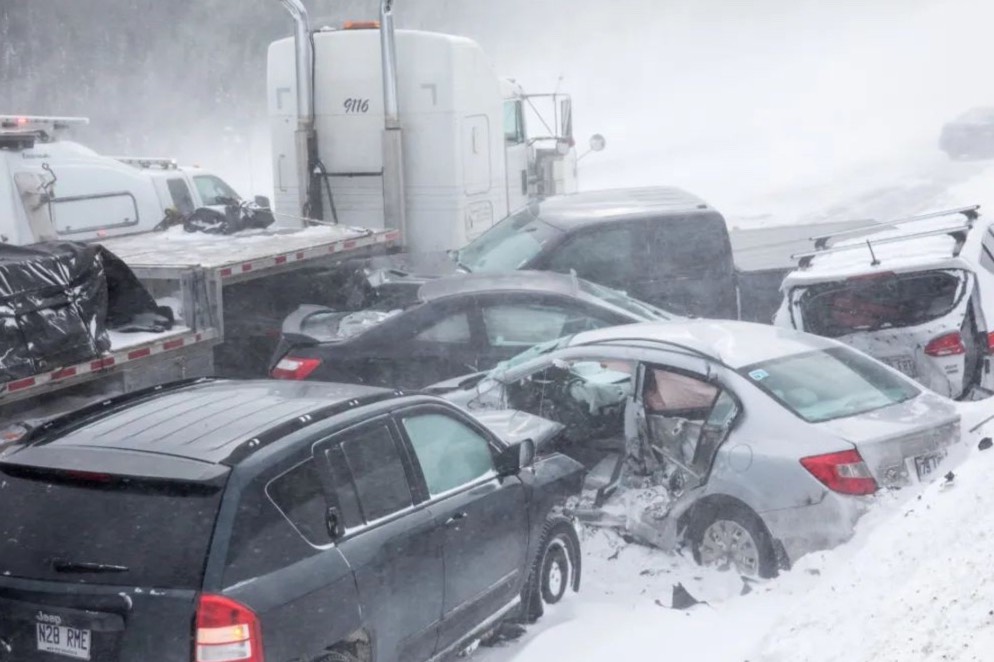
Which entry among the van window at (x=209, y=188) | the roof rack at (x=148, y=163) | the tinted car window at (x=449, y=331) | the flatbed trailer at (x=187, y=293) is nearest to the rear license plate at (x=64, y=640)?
the flatbed trailer at (x=187, y=293)

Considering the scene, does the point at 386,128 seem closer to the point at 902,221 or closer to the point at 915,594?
the point at 902,221

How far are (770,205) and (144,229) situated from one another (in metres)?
18.1

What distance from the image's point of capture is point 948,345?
8.33 m

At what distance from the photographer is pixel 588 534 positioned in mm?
7020

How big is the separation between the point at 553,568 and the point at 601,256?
5.30m

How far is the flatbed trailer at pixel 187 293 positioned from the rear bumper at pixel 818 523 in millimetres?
4332

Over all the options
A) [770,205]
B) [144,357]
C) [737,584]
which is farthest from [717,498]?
[770,205]

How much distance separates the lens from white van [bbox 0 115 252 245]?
11.4 m

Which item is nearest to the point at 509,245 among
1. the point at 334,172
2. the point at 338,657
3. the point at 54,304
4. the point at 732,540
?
the point at 334,172

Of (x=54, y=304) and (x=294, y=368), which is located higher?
(x=54, y=304)

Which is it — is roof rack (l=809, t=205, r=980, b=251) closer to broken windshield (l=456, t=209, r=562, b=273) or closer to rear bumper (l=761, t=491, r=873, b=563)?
broken windshield (l=456, t=209, r=562, b=273)

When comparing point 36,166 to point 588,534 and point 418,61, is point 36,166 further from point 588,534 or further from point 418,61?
point 588,534

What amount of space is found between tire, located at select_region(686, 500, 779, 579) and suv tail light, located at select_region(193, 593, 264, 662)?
A: 10.4ft

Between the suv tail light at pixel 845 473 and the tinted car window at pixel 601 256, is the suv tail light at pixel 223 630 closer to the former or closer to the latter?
the suv tail light at pixel 845 473
